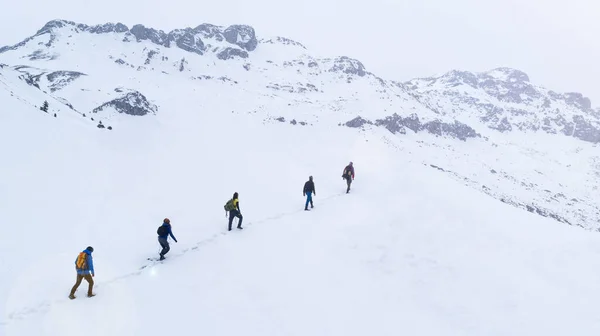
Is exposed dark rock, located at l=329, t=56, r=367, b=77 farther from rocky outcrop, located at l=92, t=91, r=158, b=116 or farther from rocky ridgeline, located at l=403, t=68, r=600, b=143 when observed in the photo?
rocky outcrop, located at l=92, t=91, r=158, b=116

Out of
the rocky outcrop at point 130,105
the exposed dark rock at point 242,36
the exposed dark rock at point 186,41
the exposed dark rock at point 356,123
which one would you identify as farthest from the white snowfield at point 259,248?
the exposed dark rock at point 242,36

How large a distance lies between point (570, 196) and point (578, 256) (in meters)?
94.1

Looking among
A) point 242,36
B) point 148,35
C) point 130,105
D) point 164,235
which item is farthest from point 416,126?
point 164,235

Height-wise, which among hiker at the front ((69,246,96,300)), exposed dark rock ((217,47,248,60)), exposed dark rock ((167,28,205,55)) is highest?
exposed dark rock ((167,28,205,55))

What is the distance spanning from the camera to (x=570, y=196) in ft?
292

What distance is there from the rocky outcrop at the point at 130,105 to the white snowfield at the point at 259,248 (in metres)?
11.3

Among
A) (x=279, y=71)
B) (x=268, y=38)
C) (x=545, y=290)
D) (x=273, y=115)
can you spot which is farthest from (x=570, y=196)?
(x=268, y=38)

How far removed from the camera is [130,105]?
44.1m

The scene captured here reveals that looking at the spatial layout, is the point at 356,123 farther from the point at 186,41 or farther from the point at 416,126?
the point at 186,41

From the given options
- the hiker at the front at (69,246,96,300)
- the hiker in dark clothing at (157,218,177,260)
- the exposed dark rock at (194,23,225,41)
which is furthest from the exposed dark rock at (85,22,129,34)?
the hiker at the front at (69,246,96,300)

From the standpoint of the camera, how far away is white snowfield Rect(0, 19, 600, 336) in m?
10.5

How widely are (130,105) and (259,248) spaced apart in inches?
1435

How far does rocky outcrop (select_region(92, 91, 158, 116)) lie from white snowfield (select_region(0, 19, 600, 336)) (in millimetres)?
11306

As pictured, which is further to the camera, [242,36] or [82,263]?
[242,36]
